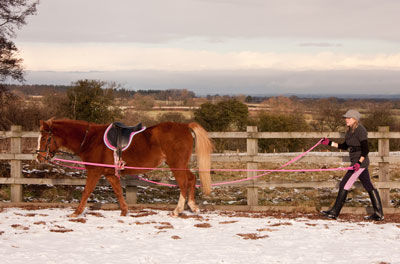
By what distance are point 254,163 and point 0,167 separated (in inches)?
275

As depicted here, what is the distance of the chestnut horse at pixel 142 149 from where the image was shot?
7906 mm

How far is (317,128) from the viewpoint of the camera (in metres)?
35.6

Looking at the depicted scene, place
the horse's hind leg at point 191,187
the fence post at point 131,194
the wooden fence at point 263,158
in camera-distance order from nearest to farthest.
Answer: the horse's hind leg at point 191,187
the wooden fence at point 263,158
the fence post at point 131,194

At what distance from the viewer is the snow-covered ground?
213 inches

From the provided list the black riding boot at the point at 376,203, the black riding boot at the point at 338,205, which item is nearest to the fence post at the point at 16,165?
the black riding boot at the point at 338,205

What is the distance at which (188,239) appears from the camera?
6.34 metres

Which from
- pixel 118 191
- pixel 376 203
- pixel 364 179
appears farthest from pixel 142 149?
pixel 376 203

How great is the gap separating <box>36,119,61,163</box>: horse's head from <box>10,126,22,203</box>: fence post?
1.71 m

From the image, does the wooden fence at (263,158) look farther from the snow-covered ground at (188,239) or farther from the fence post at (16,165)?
the snow-covered ground at (188,239)

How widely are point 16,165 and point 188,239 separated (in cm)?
478

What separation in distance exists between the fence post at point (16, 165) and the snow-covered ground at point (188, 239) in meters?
1.21

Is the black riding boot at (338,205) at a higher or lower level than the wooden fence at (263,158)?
lower

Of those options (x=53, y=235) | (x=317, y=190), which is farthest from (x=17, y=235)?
(x=317, y=190)

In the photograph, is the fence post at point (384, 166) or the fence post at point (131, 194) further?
the fence post at point (131, 194)
